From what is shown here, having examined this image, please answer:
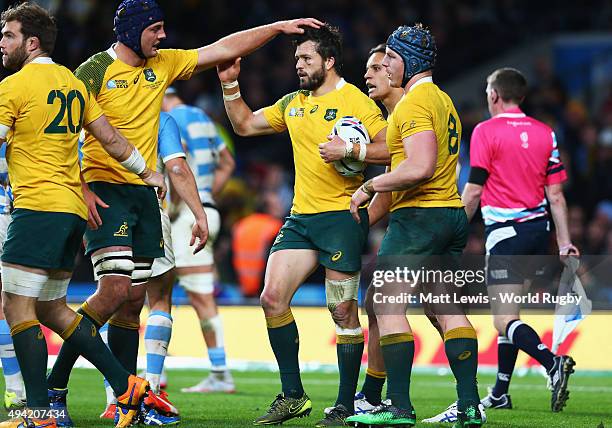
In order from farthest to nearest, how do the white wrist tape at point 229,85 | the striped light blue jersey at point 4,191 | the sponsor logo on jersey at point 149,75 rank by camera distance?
the striped light blue jersey at point 4,191 < the white wrist tape at point 229,85 < the sponsor logo on jersey at point 149,75

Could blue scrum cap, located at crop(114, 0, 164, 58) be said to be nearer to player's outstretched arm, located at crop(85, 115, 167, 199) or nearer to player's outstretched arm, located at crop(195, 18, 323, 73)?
player's outstretched arm, located at crop(195, 18, 323, 73)

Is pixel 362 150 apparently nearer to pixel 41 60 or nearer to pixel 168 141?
pixel 168 141

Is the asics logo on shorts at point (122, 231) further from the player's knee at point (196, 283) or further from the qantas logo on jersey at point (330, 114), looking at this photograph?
the player's knee at point (196, 283)

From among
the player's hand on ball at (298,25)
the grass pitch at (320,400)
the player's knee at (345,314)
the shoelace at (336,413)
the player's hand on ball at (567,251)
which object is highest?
the player's hand on ball at (298,25)

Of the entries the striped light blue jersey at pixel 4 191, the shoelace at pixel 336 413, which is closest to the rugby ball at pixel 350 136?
the shoelace at pixel 336 413

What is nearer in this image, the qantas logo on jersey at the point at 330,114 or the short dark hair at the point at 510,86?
the qantas logo on jersey at the point at 330,114

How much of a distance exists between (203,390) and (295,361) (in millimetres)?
2679

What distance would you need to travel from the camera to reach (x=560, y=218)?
885 cm

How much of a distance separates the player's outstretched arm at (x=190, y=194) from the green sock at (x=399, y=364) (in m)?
1.37

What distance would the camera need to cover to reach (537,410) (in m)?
8.59

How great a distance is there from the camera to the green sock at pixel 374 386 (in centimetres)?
775

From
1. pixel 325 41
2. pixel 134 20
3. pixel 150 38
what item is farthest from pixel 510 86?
pixel 134 20

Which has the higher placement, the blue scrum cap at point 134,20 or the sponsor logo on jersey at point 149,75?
the blue scrum cap at point 134,20

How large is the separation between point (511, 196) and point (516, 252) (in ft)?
1.43
